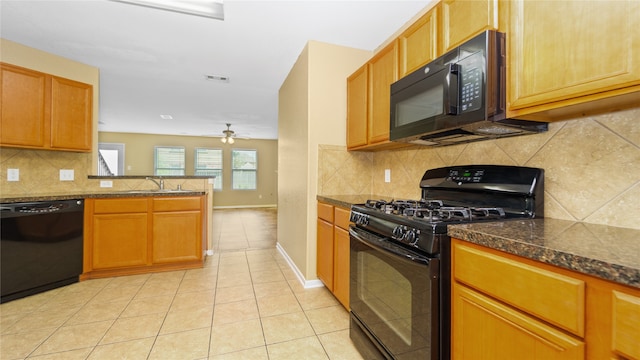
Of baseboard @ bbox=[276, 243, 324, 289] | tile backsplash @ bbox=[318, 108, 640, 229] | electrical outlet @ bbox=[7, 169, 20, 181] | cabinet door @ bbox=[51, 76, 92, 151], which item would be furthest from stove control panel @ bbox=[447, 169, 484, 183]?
electrical outlet @ bbox=[7, 169, 20, 181]

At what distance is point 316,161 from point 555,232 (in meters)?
1.95

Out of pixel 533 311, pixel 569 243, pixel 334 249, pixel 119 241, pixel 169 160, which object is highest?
pixel 169 160

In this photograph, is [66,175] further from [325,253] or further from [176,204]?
[325,253]

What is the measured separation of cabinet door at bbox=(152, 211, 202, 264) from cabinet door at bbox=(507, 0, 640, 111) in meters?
3.17

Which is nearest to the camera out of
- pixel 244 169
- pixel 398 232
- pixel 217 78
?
pixel 398 232

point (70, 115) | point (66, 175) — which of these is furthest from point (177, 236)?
point (70, 115)

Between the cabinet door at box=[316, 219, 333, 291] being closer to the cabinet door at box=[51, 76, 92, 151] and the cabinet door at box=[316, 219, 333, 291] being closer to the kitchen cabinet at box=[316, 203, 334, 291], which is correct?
the kitchen cabinet at box=[316, 203, 334, 291]

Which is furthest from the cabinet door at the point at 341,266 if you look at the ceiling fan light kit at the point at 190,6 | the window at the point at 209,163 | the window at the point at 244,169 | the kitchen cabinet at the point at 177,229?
the window at the point at 244,169

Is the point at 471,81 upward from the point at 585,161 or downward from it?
upward

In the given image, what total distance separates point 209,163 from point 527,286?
931 cm

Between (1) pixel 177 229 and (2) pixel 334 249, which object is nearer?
(2) pixel 334 249

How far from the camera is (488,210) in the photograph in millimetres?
1346

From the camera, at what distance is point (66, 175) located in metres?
3.14

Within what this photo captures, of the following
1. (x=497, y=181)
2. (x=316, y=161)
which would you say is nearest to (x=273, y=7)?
(x=316, y=161)
